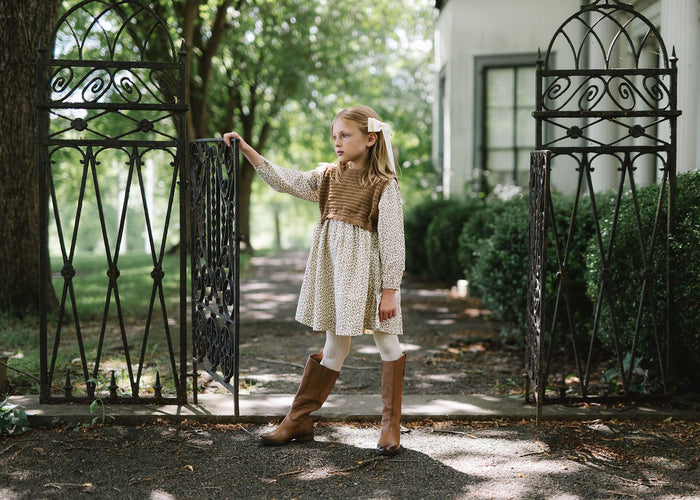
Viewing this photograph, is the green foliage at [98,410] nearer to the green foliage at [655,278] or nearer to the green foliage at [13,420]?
the green foliage at [13,420]

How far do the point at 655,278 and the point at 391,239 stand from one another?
1.93 m

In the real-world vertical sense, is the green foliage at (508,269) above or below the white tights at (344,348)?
above

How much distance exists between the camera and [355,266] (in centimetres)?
387

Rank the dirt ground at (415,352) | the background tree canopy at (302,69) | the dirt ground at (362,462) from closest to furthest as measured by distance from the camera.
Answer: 1. the dirt ground at (362,462)
2. the dirt ground at (415,352)
3. the background tree canopy at (302,69)

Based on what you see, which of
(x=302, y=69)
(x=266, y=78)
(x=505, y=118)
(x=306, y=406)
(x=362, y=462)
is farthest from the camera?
(x=266, y=78)

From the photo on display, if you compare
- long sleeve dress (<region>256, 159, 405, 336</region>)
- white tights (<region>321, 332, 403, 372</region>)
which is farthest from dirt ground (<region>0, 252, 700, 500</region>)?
long sleeve dress (<region>256, 159, 405, 336</region>)

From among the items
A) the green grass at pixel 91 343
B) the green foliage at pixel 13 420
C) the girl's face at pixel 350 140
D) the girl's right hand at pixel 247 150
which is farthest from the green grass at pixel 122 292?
the girl's face at pixel 350 140

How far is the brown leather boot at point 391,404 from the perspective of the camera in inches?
150

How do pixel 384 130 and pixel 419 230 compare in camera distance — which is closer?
pixel 384 130

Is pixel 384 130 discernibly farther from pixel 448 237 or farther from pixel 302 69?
pixel 302 69

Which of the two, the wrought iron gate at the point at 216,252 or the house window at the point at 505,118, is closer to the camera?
the wrought iron gate at the point at 216,252

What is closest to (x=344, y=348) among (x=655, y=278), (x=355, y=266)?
(x=355, y=266)

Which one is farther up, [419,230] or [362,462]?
[419,230]

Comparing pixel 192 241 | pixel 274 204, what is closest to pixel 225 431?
pixel 192 241
